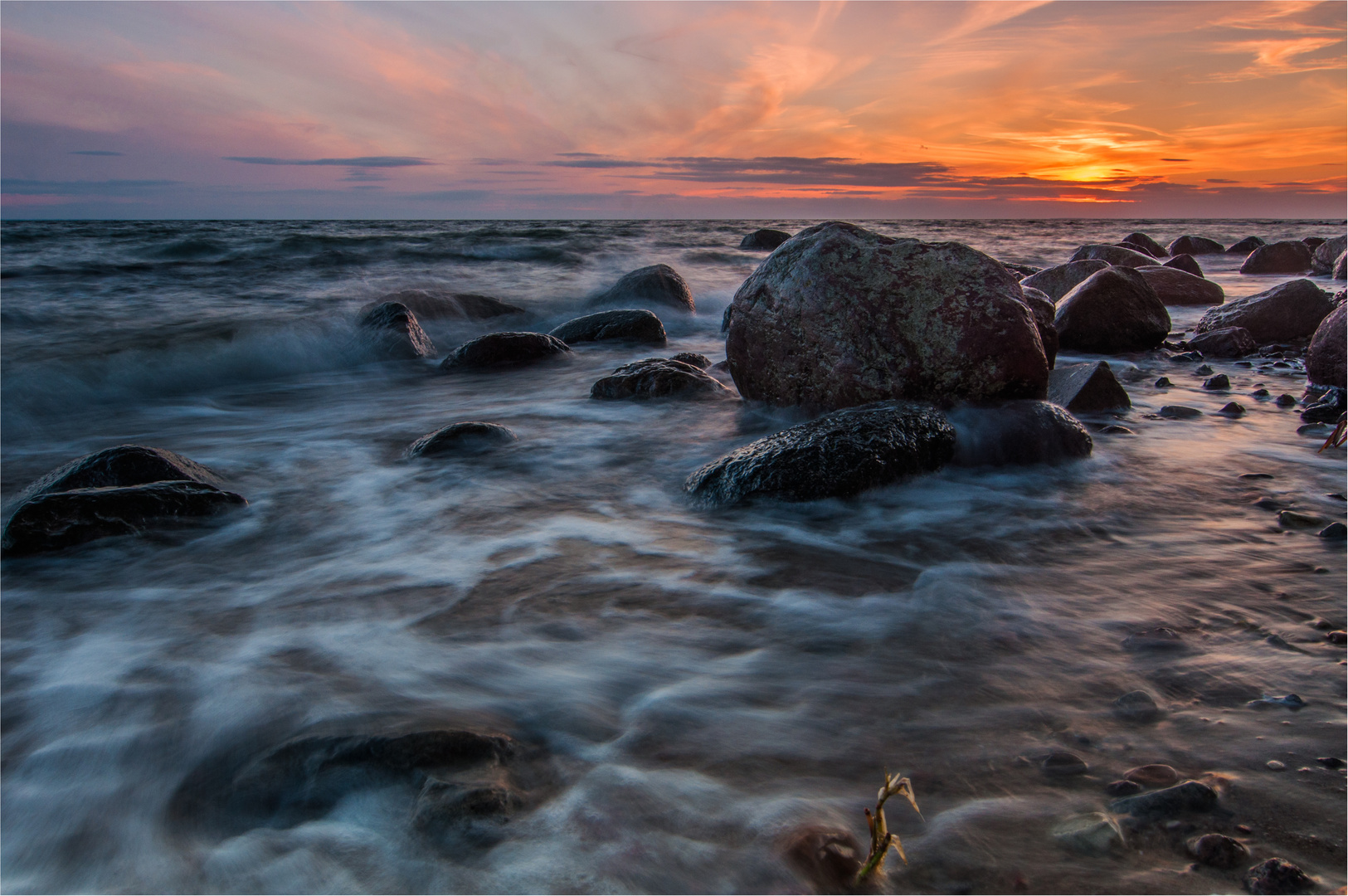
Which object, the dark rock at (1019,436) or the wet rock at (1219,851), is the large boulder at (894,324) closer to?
the dark rock at (1019,436)

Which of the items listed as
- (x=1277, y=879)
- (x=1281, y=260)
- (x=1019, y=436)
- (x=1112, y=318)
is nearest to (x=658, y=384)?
(x=1019, y=436)

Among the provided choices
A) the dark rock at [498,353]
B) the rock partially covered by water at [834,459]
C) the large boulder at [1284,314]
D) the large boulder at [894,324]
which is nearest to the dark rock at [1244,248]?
the large boulder at [1284,314]

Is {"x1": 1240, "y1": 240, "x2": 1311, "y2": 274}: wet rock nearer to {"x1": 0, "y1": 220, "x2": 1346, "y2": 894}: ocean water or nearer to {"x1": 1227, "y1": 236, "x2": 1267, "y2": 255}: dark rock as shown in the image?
{"x1": 1227, "y1": 236, "x2": 1267, "y2": 255}: dark rock

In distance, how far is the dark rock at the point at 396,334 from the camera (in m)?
8.03

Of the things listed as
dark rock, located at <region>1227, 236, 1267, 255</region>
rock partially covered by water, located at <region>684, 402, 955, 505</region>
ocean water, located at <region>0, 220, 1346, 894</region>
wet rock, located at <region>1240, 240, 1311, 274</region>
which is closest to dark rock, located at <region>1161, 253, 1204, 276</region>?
wet rock, located at <region>1240, 240, 1311, 274</region>

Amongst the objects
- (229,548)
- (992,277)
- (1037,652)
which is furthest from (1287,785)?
(229,548)

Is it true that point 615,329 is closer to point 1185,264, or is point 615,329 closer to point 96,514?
point 96,514

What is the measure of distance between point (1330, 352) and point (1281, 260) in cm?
1420

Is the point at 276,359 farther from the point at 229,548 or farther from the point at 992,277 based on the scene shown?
the point at 992,277

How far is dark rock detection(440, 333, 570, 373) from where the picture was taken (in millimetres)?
7508

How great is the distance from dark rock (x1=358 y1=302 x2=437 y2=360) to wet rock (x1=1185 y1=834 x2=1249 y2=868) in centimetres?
768

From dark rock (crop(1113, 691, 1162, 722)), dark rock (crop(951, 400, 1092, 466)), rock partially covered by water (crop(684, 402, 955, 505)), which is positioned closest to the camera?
dark rock (crop(1113, 691, 1162, 722))

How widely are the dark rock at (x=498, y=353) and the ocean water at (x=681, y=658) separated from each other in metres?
2.64

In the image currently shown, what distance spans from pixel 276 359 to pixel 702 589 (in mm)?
6671
